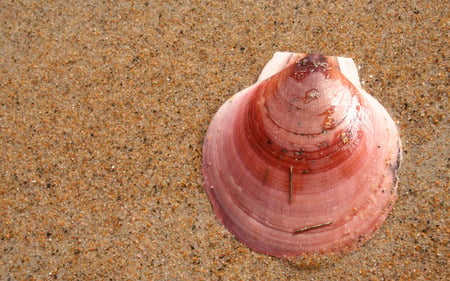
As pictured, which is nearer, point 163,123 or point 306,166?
point 306,166

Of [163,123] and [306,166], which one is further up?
[306,166]

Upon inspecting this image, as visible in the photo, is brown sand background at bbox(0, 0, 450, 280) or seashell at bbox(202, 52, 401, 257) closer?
seashell at bbox(202, 52, 401, 257)

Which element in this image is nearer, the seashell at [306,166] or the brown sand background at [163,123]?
the seashell at [306,166]

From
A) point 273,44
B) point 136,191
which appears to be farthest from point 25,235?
point 273,44

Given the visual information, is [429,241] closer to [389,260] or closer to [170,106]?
[389,260]
